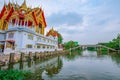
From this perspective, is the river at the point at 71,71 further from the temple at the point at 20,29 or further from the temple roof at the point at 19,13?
the temple roof at the point at 19,13

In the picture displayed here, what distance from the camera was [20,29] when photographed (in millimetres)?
26422

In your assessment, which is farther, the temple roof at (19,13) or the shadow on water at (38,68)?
the temple roof at (19,13)

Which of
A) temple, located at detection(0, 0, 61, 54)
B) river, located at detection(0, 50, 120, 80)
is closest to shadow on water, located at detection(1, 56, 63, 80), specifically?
river, located at detection(0, 50, 120, 80)

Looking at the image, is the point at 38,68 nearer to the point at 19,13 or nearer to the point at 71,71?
the point at 71,71

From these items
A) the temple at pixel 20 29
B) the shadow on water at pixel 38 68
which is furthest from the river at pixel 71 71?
the temple at pixel 20 29

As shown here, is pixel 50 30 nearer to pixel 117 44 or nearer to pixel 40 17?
pixel 40 17

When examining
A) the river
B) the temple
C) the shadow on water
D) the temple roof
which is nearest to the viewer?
the river

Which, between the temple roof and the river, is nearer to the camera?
the river

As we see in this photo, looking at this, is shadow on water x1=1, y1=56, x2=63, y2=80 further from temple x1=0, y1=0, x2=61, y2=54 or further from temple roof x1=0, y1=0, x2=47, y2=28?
temple roof x1=0, y1=0, x2=47, y2=28

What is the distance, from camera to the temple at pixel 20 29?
1044 inches

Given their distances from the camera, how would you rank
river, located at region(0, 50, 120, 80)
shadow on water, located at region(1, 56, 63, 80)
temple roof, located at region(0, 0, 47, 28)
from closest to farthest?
river, located at region(0, 50, 120, 80) < shadow on water, located at region(1, 56, 63, 80) < temple roof, located at region(0, 0, 47, 28)

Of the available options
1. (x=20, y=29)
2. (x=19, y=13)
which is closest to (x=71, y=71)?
(x=20, y=29)

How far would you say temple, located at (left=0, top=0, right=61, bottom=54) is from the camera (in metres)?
26.5

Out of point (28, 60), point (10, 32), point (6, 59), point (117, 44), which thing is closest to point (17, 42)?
point (10, 32)
